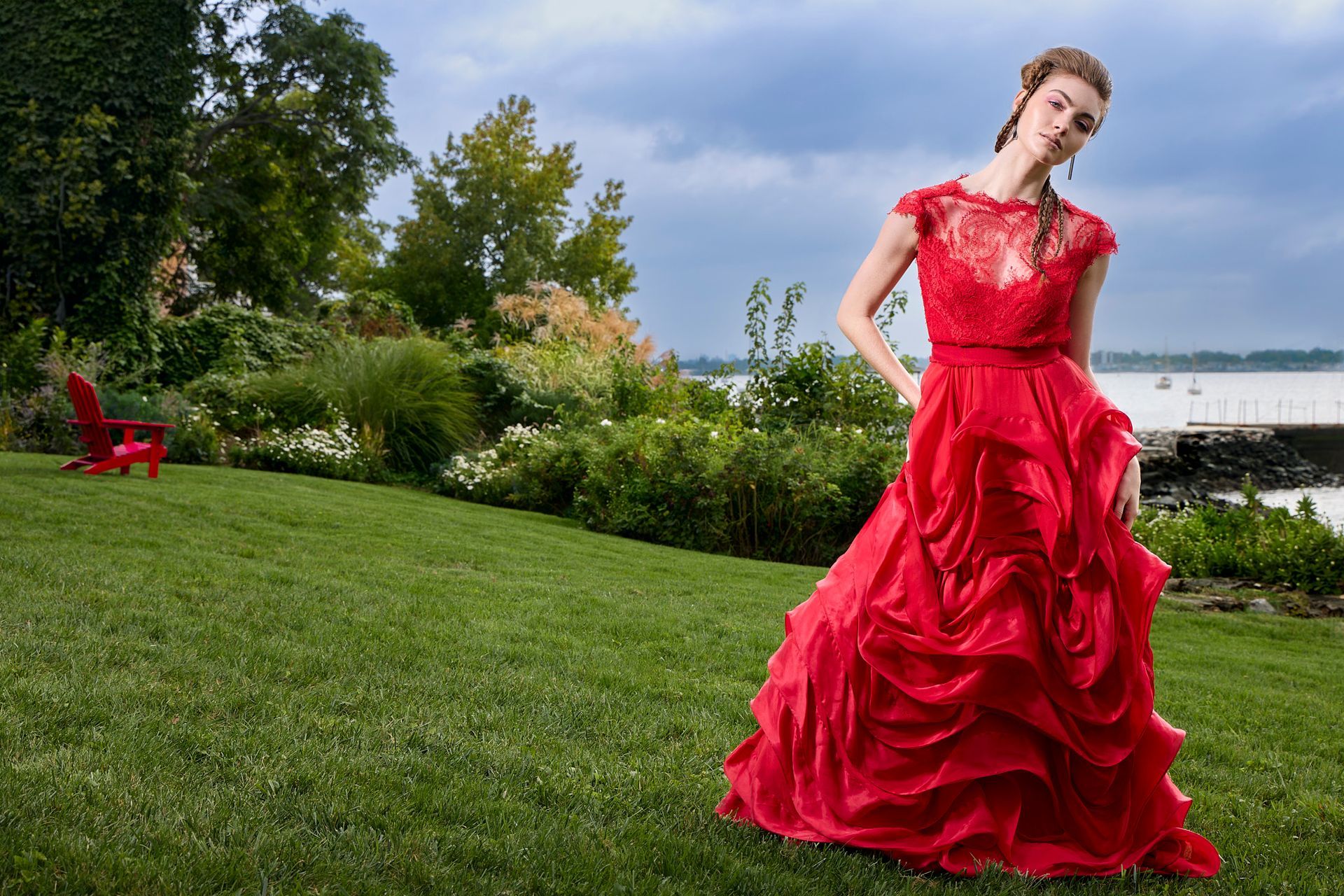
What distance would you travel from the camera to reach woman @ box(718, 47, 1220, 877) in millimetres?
2344

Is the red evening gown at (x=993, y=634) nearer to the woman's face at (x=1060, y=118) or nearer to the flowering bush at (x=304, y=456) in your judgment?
the woman's face at (x=1060, y=118)

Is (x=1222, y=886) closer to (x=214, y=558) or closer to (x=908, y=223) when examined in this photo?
(x=908, y=223)

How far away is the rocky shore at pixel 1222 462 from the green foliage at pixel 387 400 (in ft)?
51.3

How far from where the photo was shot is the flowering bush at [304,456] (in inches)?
489

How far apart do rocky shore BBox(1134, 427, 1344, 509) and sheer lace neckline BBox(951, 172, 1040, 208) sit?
2155cm

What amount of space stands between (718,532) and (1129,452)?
24.4 ft

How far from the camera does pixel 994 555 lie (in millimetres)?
2377

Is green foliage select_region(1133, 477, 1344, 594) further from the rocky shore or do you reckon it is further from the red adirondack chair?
the rocky shore

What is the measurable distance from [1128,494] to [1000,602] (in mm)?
436

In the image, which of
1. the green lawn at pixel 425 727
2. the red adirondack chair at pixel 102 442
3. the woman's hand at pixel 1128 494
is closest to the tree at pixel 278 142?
the red adirondack chair at pixel 102 442

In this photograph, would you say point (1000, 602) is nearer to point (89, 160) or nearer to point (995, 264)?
point (995, 264)

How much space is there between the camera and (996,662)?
90.1 inches

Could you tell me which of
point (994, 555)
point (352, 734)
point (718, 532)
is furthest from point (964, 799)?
point (718, 532)

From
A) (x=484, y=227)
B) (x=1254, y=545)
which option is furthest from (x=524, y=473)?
(x=484, y=227)
